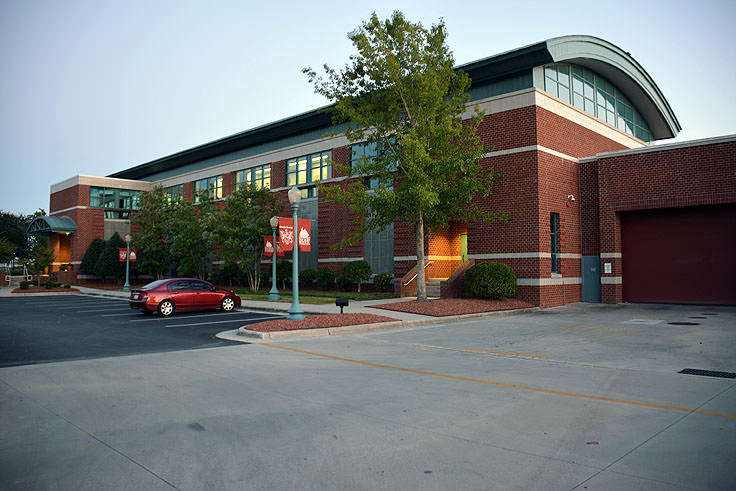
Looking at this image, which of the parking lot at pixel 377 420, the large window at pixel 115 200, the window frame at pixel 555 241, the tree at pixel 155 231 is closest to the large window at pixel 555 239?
the window frame at pixel 555 241

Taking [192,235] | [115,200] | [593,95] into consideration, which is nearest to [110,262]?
[115,200]

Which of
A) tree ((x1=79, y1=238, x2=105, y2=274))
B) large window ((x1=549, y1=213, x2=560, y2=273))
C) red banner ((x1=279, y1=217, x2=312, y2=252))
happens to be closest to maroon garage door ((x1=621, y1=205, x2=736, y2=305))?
large window ((x1=549, y1=213, x2=560, y2=273))

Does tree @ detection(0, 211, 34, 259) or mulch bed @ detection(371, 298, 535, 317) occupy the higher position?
tree @ detection(0, 211, 34, 259)

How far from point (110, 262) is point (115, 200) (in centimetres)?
933

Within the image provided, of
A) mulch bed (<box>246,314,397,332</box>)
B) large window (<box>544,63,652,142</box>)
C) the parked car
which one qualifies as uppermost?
large window (<box>544,63,652,142</box>)

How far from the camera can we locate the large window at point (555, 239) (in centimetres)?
2270

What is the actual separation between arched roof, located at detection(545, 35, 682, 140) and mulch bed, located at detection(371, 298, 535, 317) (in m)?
10.6

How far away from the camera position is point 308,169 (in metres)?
33.6

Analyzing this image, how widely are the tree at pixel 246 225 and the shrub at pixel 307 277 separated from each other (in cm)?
305

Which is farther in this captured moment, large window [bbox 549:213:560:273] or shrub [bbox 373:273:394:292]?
shrub [bbox 373:273:394:292]

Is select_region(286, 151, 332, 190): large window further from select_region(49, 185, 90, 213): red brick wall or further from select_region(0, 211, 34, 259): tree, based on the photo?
select_region(0, 211, 34, 259): tree


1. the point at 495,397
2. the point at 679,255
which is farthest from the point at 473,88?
the point at 495,397

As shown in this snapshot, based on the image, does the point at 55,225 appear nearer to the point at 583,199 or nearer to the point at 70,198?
the point at 70,198

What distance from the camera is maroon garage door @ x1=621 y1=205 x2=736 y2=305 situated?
805 inches
